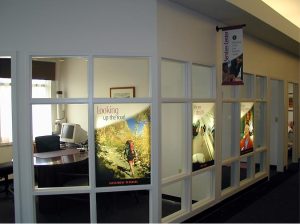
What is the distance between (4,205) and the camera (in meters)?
4.93

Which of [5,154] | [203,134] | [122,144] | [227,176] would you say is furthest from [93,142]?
[5,154]

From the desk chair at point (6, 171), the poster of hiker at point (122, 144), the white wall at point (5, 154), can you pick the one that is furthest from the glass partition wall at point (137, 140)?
the white wall at point (5, 154)

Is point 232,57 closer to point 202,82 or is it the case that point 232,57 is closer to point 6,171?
point 202,82

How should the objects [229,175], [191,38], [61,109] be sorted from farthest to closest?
1. [61,109]
2. [229,175]
3. [191,38]

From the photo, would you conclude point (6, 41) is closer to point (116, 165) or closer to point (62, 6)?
point (62, 6)

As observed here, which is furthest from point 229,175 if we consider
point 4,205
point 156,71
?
point 4,205

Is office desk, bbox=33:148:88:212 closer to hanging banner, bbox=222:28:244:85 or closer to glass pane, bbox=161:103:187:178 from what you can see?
glass pane, bbox=161:103:187:178

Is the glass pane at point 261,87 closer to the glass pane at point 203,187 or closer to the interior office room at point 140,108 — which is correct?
the interior office room at point 140,108

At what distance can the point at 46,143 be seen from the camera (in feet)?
19.1

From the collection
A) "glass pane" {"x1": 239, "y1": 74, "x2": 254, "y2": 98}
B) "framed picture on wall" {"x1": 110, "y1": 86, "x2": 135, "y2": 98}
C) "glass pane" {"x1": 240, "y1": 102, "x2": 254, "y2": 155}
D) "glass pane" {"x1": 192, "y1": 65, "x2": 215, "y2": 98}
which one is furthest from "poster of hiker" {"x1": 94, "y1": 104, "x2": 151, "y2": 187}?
"glass pane" {"x1": 239, "y1": 74, "x2": 254, "y2": 98}

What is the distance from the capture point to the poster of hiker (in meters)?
3.33

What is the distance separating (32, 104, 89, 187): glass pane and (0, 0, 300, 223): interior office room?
0.08 feet

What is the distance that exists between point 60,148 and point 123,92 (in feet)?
5.89

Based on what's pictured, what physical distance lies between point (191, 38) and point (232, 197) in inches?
109
